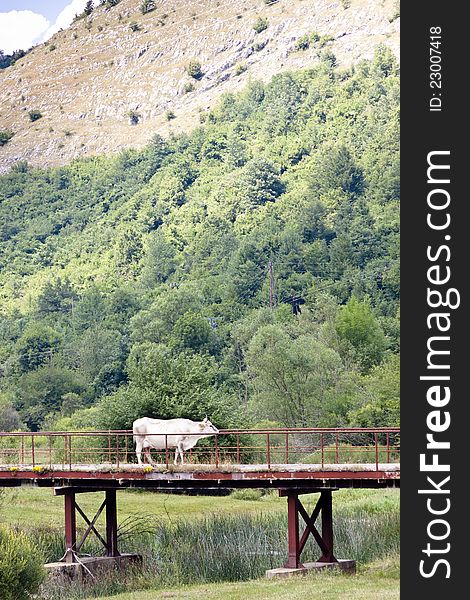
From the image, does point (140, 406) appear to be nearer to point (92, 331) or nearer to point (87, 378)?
point (87, 378)

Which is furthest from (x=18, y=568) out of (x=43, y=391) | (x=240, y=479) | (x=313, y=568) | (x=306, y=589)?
(x=43, y=391)

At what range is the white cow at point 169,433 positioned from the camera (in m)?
45.9

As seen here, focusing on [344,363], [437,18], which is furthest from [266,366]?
[437,18]

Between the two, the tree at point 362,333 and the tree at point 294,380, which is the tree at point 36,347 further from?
the tree at point 294,380

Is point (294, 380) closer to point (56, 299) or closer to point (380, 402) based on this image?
point (380, 402)

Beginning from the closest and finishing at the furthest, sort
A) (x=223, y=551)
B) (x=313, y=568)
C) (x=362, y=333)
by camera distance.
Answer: (x=313, y=568) < (x=223, y=551) < (x=362, y=333)

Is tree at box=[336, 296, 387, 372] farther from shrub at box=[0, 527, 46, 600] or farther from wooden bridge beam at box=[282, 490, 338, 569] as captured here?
shrub at box=[0, 527, 46, 600]

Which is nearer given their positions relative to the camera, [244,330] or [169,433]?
[169,433]

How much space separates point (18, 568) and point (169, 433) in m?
9.18

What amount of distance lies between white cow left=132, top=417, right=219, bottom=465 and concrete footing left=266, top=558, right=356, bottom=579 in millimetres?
6196

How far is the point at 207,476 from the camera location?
141 ft

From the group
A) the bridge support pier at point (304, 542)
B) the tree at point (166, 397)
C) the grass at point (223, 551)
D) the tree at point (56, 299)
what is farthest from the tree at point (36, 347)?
the bridge support pier at point (304, 542)

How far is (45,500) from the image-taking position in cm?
6588

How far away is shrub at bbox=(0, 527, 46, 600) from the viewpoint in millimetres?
37656
